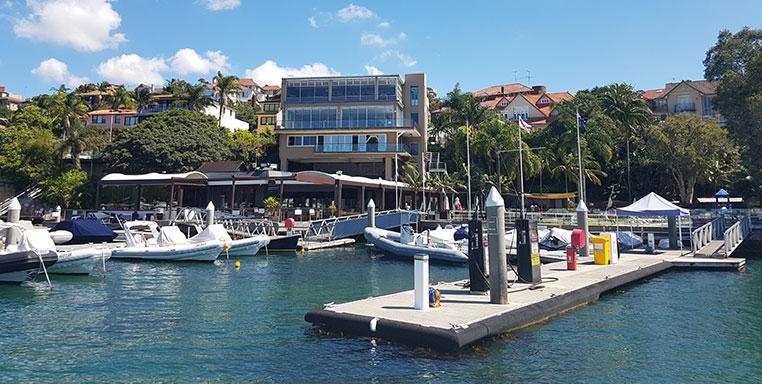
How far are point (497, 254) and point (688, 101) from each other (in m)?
74.8

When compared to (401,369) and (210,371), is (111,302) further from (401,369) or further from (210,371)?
(401,369)

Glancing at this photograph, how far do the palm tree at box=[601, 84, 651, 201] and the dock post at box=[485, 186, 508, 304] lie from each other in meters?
51.4

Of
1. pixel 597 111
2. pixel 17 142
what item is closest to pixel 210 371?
pixel 597 111

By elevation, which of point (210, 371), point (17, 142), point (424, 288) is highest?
point (17, 142)

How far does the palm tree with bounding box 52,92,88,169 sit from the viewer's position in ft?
196

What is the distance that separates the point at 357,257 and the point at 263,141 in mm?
42931

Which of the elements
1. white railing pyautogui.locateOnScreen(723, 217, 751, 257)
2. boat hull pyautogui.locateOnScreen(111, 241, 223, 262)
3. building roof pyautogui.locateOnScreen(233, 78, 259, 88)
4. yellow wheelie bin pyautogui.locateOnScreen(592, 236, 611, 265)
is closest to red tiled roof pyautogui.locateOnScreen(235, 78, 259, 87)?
building roof pyautogui.locateOnScreen(233, 78, 259, 88)

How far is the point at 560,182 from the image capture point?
62.2 metres

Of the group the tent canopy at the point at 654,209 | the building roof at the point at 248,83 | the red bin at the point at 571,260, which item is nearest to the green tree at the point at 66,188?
the tent canopy at the point at 654,209

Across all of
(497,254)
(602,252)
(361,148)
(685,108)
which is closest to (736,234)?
(602,252)

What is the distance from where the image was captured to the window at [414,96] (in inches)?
2554

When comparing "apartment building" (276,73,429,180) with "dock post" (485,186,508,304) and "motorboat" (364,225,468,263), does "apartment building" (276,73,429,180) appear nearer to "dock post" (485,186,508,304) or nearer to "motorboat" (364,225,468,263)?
"motorboat" (364,225,468,263)

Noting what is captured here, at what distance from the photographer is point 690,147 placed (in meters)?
48.1

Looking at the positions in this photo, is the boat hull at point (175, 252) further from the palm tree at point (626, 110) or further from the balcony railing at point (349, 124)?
the palm tree at point (626, 110)
